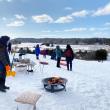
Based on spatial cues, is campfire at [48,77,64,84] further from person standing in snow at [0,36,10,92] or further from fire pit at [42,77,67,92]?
person standing in snow at [0,36,10,92]

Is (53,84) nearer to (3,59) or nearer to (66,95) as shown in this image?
(66,95)

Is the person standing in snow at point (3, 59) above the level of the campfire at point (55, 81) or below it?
above

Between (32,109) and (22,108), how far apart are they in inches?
12.1

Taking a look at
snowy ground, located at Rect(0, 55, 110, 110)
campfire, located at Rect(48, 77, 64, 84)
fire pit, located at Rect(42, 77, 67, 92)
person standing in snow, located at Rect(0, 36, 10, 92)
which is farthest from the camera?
campfire, located at Rect(48, 77, 64, 84)

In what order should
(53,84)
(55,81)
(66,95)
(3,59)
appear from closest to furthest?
(3,59) < (66,95) < (53,84) < (55,81)

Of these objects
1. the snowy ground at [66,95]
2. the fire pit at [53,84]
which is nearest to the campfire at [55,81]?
the fire pit at [53,84]

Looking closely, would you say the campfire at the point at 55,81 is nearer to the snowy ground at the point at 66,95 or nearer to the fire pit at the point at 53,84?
the fire pit at the point at 53,84

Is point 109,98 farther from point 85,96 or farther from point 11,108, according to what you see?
point 11,108

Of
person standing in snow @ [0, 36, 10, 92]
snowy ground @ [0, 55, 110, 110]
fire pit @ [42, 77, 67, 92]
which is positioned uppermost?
person standing in snow @ [0, 36, 10, 92]

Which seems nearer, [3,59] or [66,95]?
[3,59]

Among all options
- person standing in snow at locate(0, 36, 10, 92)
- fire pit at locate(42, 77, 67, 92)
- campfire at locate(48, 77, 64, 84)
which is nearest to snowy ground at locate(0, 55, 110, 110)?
fire pit at locate(42, 77, 67, 92)

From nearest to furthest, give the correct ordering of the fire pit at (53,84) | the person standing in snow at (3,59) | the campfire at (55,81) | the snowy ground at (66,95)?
the snowy ground at (66,95) < the person standing in snow at (3,59) < the fire pit at (53,84) < the campfire at (55,81)

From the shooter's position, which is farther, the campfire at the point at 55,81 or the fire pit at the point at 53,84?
the campfire at the point at 55,81

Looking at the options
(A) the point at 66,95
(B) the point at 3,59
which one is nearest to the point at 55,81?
(A) the point at 66,95
